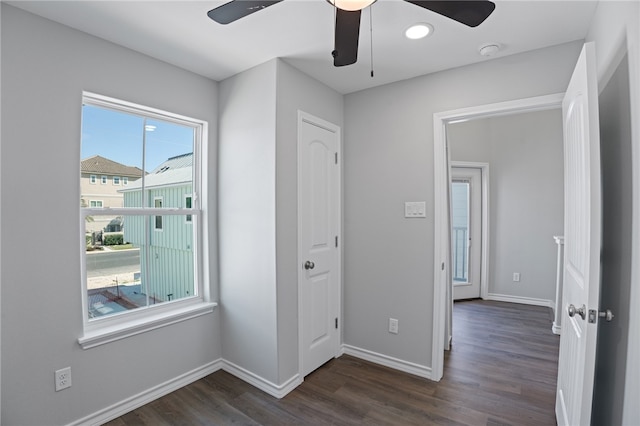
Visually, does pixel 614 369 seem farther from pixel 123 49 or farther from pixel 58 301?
pixel 123 49

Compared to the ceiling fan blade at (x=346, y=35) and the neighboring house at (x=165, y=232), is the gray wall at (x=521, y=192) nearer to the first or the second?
the ceiling fan blade at (x=346, y=35)

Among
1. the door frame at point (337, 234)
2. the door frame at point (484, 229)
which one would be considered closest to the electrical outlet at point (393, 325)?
the door frame at point (337, 234)

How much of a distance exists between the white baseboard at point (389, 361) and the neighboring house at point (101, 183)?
2352mm

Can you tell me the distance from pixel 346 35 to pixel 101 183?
190 centimetres

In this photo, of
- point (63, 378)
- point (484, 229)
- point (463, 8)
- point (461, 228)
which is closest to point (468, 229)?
point (461, 228)

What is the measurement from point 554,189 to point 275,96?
14.0 ft

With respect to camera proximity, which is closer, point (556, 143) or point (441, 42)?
point (441, 42)

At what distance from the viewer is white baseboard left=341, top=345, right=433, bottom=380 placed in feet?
8.77

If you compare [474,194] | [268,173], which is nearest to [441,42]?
[268,173]

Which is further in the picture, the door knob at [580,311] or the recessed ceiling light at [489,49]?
the recessed ceiling light at [489,49]

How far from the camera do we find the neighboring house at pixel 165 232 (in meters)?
2.44

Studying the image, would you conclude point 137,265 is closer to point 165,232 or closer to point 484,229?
point 165,232

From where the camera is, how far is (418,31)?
2000 millimetres

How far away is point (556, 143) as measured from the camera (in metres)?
4.53
